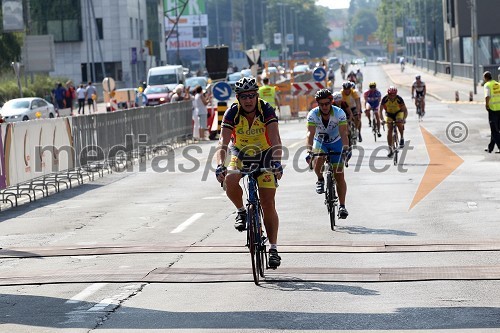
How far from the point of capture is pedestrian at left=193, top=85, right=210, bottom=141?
3800 cm

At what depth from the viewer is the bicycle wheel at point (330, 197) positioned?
14.5 metres

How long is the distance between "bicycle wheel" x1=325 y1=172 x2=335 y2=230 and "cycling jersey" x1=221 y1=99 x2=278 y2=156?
382cm

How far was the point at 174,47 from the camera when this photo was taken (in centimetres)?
17188

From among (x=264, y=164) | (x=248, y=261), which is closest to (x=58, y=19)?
(x=248, y=261)

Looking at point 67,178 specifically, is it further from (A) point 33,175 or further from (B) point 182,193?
(B) point 182,193

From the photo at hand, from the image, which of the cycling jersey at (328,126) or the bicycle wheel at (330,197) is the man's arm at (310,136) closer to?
the cycling jersey at (328,126)

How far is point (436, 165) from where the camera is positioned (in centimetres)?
2434

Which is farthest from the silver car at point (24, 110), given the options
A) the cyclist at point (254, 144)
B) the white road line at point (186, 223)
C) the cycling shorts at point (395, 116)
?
the cyclist at point (254, 144)

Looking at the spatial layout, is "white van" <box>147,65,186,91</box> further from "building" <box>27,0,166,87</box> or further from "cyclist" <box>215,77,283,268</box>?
"cyclist" <box>215,77,283,268</box>

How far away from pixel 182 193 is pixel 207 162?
7570 millimetres

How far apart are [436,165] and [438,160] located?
1.36 meters

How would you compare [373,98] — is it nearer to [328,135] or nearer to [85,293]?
[328,135]

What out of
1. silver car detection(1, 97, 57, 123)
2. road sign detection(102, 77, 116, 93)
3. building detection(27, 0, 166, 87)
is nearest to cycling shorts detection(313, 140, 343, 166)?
silver car detection(1, 97, 57, 123)

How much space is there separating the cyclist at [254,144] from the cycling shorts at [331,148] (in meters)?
4.53
